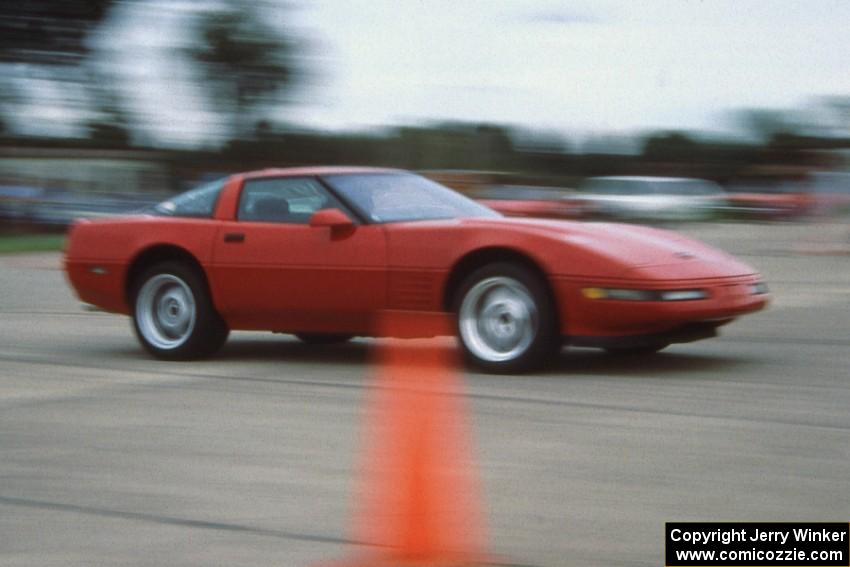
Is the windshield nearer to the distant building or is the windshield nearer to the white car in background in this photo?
the white car in background

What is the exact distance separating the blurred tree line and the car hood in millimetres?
19927

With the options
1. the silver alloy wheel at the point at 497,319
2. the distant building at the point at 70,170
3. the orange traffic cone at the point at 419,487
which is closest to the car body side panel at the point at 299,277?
the silver alloy wheel at the point at 497,319

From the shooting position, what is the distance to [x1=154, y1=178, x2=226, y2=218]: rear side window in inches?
350

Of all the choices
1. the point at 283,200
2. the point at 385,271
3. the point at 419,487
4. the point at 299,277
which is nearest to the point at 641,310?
the point at 385,271

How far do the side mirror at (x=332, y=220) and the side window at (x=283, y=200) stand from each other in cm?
20

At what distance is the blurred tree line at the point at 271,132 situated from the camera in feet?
136

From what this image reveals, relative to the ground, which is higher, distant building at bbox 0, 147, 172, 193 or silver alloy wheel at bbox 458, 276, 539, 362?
distant building at bbox 0, 147, 172, 193

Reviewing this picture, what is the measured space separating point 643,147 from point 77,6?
1861 inches

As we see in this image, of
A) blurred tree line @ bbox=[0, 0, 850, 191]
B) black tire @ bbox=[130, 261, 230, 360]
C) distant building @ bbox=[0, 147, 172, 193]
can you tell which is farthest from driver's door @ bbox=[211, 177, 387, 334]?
distant building @ bbox=[0, 147, 172, 193]

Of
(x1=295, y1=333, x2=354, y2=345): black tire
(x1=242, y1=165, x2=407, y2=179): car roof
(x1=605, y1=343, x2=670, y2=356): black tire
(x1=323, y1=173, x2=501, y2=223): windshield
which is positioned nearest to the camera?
(x1=323, y1=173, x2=501, y2=223): windshield

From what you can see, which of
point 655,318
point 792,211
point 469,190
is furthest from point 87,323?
point 792,211

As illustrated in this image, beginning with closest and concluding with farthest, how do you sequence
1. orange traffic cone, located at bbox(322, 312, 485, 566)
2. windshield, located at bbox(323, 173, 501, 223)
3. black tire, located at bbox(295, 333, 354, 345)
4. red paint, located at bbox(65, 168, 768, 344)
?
→ 1. orange traffic cone, located at bbox(322, 312, 485, 566)
2. red paint, located at bbox(65, 168, 768, 344)
3. windshield, located at bbox(323, 173, 501, 223)
4. black tire, located at bbox(295, 333, 354, 345)

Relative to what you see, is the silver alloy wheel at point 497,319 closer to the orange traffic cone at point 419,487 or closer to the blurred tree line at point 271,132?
the orange traffic cone at point 419,487

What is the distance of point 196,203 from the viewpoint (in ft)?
29.5
